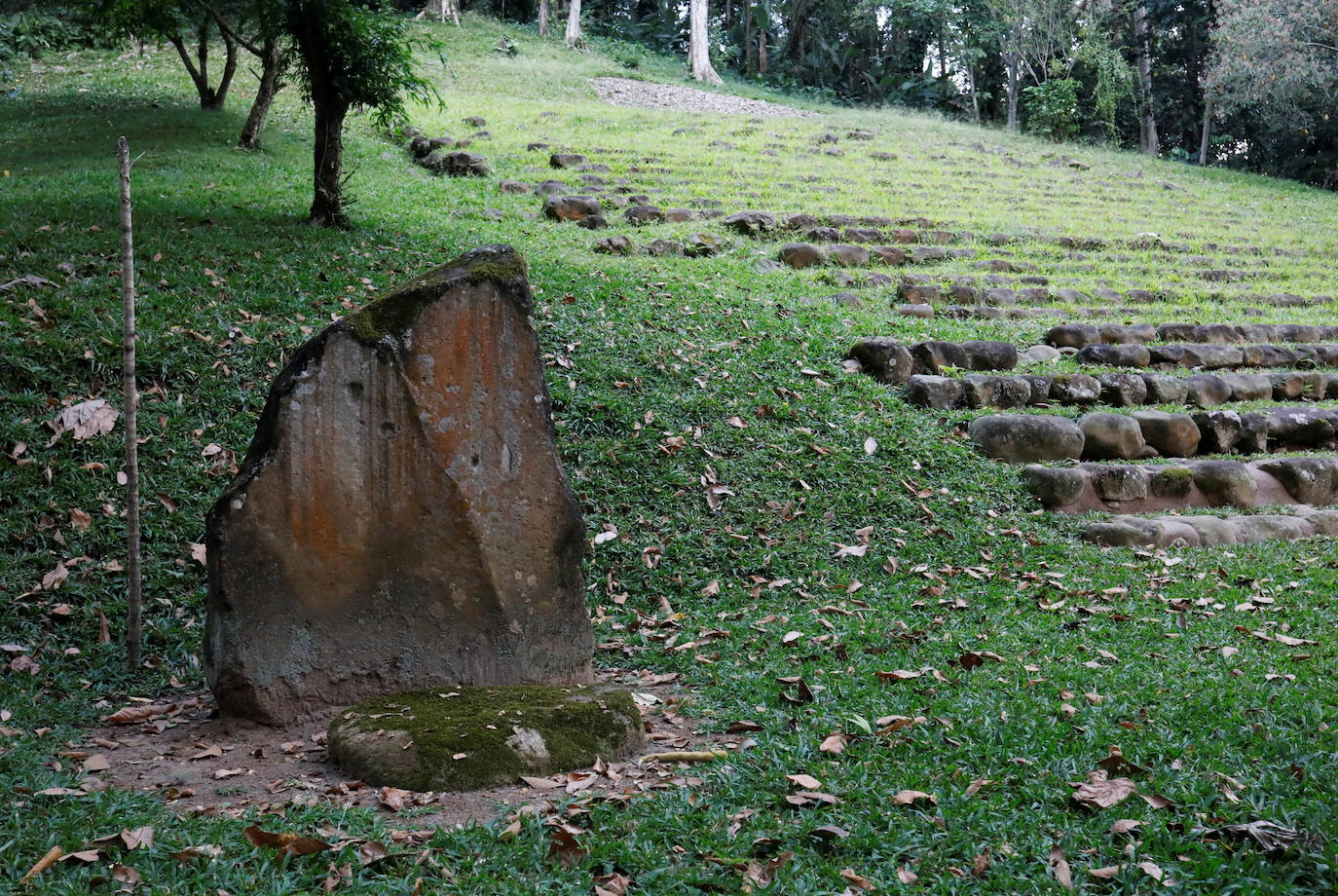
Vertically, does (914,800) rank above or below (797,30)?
below

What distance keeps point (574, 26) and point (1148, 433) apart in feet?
87.2

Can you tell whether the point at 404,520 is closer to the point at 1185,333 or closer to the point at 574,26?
the point at 1185,333

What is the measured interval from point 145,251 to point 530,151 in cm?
883

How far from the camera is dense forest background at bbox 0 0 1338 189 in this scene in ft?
77.4

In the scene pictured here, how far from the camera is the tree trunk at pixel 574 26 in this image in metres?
30.5

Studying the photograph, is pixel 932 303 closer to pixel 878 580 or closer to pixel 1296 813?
pixel 878 580

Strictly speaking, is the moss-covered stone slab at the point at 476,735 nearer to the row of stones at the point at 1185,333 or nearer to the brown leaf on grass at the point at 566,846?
the brown leaf on grass at the point at 566,846

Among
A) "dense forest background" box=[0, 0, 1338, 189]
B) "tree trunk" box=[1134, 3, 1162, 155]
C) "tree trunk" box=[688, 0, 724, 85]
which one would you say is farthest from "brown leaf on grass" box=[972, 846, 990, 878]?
"tree trunk" box=[1134, 3, 1162, 155]

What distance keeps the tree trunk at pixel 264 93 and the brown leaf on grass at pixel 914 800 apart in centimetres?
1147

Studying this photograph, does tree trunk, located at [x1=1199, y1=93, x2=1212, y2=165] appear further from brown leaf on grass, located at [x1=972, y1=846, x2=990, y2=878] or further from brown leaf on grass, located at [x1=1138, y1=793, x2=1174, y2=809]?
brown leaf on grass, located at [x1=972, y1=846, x2=990, y2=878]

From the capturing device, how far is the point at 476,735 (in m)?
3.58

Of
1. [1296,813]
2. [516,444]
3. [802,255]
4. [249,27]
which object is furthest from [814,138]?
[1296,813]

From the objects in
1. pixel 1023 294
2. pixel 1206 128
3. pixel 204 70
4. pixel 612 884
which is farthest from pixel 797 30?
pixel 612 884

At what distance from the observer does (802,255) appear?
39.2 feet
